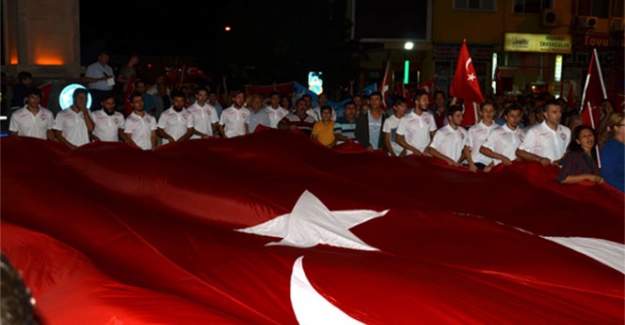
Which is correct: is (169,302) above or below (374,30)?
below

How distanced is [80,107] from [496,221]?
5845mm

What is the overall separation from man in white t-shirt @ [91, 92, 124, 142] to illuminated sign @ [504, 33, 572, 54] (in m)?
24.2

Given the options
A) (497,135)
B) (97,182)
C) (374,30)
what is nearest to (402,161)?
(497,135)

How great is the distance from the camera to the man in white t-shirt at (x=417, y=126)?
9.86 m

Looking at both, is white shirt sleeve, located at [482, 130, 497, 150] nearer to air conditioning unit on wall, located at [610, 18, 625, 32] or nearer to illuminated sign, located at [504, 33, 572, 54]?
illuminated sign, located at [504, 33, 572, 54]

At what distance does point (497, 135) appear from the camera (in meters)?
8.80

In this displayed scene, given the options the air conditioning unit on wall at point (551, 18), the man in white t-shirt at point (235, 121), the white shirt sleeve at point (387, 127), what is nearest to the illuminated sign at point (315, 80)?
the air conditioning unit on wall at point (551, 18)

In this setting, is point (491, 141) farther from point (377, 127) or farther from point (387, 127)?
point (377, 127)

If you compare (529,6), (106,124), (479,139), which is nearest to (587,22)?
(529,6)

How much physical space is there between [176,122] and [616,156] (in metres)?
6.01

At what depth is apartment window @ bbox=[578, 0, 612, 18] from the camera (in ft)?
109

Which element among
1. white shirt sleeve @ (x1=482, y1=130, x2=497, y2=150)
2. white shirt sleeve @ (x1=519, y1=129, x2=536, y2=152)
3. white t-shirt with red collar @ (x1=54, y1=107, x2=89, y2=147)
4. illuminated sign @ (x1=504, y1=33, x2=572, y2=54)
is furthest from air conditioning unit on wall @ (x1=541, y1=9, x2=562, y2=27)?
white t-shirt with red collar @ (x1=54, y1=107, x2=89, y2=147)

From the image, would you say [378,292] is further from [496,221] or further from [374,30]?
[374,30]

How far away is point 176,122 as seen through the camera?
11.0 m
